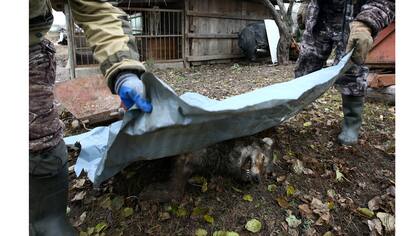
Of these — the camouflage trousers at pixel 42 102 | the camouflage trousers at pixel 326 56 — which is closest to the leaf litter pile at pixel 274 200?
the camouflage trousers at pixel 326 56

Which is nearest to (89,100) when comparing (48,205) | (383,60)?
(48,205)

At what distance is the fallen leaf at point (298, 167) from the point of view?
2.26m

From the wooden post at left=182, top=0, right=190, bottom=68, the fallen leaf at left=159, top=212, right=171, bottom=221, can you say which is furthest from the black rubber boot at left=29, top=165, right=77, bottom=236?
the wooden post at left=182, top=0, right=190, bottom=68

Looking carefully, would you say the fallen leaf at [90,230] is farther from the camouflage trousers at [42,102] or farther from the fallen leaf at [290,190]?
the fallen leaf at [290,190]

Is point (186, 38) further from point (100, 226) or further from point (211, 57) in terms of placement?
point (100, 226)

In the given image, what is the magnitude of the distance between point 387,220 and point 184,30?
319 inches

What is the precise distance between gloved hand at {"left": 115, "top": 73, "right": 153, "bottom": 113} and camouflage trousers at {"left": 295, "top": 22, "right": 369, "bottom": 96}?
5.68 ft

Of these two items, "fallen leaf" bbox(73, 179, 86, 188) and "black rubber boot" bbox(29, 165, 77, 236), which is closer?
"black rubber boot" bbox(29, 165, 77, 236)

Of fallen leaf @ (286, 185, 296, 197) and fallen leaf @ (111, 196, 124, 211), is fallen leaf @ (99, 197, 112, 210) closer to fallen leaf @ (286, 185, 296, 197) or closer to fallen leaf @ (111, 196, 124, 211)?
fallen leaf @ (111, 196, 124, 211)

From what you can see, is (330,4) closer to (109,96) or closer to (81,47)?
(109,96)

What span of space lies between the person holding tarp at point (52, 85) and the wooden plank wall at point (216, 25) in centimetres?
774

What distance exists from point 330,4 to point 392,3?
0.50m

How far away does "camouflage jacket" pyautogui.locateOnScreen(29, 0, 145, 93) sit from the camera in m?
1.48

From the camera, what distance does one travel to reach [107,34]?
1598 mm
